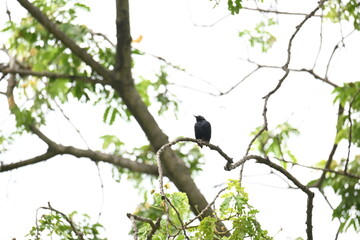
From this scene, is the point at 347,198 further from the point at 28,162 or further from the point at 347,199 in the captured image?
the point at 28,162

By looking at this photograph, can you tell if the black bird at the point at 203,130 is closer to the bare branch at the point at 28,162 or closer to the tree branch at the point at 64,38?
the tree branch at the point at 64,38

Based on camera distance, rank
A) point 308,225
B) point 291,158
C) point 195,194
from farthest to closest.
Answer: point 291,158
point 195,194
point 308,225

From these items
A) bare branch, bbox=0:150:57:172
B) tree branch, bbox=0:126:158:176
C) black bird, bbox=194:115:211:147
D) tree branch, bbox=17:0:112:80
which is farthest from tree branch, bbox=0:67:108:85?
black bird, bbox=194:115:211:147

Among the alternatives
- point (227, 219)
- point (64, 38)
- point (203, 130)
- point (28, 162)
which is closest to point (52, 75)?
point (64, 38)

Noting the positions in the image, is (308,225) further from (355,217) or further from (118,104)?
(118,104)

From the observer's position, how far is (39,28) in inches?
365

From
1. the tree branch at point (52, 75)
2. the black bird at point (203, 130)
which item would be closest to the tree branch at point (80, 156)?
the tree branch at point (52, 75)

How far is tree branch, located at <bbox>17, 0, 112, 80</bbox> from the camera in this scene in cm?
849

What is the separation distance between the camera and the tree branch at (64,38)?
849 cm

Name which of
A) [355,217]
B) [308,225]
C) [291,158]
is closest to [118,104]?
[291,158]

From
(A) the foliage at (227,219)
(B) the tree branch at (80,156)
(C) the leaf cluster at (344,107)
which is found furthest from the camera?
(B) the tree branch at (80,156)

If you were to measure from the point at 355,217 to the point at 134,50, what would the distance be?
367 centimetres

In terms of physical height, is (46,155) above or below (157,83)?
below

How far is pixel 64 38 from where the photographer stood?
28.9 feet
